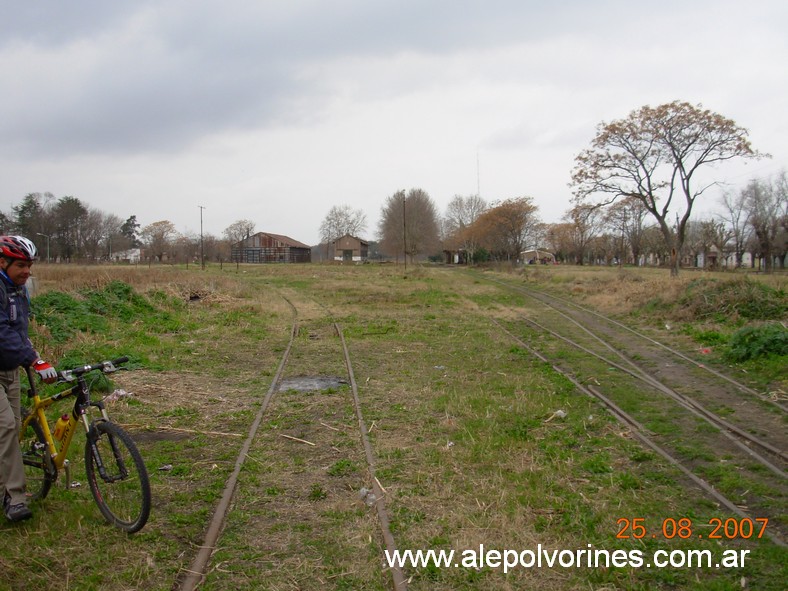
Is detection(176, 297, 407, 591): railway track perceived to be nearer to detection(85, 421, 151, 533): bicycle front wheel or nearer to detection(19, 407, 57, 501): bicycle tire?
detection(85, 421, 151, 533): bicycle front wheel

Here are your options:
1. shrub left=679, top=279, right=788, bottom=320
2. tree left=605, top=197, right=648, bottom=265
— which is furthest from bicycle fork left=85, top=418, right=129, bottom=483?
tree left=605, top=197, right=648, bottom=265

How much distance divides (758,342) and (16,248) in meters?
11.4

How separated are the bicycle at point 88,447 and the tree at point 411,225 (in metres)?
85.3

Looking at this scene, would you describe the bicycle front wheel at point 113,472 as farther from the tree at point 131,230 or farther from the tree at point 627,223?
the tree at point 131,230

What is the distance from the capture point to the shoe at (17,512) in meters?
4.25

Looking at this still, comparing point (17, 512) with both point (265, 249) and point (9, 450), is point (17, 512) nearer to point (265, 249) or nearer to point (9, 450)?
point (9, 450)

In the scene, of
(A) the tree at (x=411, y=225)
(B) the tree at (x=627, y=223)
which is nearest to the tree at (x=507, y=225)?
(B) the tree at (x=627, y=223)

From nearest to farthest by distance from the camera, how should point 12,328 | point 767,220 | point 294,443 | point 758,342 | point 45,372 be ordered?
point 45,372
point 12,328
point 294,443
point 758,342
point 767,220

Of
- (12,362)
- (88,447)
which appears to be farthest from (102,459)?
(12,362)

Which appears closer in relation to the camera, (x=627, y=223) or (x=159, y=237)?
(x=627, y=223)

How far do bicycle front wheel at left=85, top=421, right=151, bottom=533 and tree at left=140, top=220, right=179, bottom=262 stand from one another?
90.5m

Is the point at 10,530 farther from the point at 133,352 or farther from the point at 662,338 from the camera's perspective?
the point at 662,338

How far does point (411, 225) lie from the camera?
299 ft

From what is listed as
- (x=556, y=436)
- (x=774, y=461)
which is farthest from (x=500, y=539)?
(x=774, y=461)
